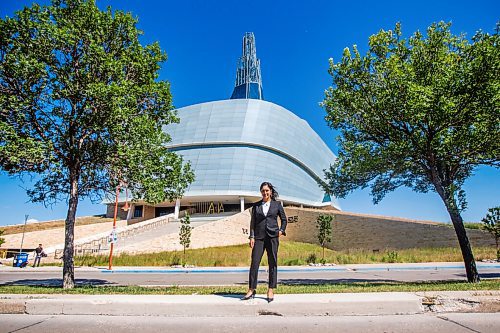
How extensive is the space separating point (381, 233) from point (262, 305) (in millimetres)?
29604

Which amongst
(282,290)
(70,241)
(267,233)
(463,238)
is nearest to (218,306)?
(267,233)

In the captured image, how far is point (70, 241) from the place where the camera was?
9.55 meters

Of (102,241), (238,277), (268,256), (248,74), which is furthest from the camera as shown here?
(248,74)

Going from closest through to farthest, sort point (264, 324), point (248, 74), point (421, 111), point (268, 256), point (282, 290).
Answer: point (264, 324)
point (268, 256)
point (282, 290)
point (421, 111)
point (248, 74)

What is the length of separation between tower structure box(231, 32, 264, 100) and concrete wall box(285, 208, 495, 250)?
56.3 metres

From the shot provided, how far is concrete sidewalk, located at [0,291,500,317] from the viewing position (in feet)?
14.4

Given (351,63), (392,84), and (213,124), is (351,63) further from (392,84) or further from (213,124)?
(213,124)

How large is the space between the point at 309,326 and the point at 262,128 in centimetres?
5677

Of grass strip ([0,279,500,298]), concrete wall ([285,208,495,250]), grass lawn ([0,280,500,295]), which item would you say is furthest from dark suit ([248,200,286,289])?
concrete wall ([285,208,495,250])

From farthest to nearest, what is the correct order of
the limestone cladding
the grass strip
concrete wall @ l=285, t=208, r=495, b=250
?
1. the limestone cladding
2. concrete wall @ l=285, t=208, r=495, b=250
3. the grass strip

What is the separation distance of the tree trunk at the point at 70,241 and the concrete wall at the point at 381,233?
2774cm

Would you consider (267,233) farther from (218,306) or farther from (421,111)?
(421,111)

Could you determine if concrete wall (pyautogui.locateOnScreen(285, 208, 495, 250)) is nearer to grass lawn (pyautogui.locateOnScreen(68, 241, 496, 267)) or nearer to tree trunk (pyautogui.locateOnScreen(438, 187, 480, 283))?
grass lawn (pyautogui.locateOnScreen(68, 241, 496, 267))

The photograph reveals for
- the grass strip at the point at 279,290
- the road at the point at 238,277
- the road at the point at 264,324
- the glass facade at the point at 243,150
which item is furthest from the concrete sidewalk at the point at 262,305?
the glass facade at the point at 243,150
